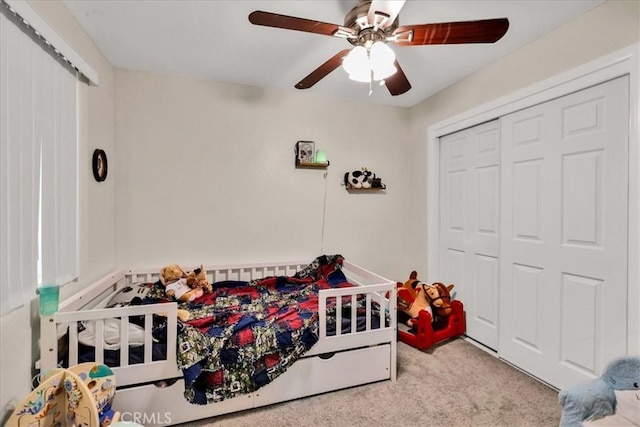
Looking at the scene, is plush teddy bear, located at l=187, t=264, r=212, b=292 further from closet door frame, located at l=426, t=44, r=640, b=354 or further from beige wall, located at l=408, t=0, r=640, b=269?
closet door frame, located at l=426, t=44, r=640, b=354

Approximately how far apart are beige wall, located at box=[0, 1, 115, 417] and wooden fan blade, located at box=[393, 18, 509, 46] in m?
1.83

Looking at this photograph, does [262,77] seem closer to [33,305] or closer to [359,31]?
[359,31]

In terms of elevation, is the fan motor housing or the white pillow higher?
the fan motor housing

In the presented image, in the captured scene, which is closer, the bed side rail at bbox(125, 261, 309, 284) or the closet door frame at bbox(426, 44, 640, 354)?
the closet door frame at bbox(426, 44, 640, 354)

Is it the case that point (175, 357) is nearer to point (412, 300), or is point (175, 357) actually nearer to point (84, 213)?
point (84, 213)

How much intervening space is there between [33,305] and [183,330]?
0.71 metres

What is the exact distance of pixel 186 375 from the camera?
1.53 metres

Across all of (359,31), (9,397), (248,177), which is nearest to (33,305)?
(9,397)

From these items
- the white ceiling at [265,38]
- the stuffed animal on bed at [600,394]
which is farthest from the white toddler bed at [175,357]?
the white ceiling at [265,38]

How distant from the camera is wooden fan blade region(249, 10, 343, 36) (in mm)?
1238

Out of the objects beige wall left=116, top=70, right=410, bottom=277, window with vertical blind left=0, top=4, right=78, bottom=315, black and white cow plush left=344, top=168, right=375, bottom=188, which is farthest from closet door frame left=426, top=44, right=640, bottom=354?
window with vertical blind left=0, top=4, right=78, bottom=315

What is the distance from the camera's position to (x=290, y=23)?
129 centimetres

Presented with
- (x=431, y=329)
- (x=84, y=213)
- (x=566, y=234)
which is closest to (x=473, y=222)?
(x=566, y=234)

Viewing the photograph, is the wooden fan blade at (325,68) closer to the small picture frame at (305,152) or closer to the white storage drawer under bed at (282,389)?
the small picture frame at (305,152)
